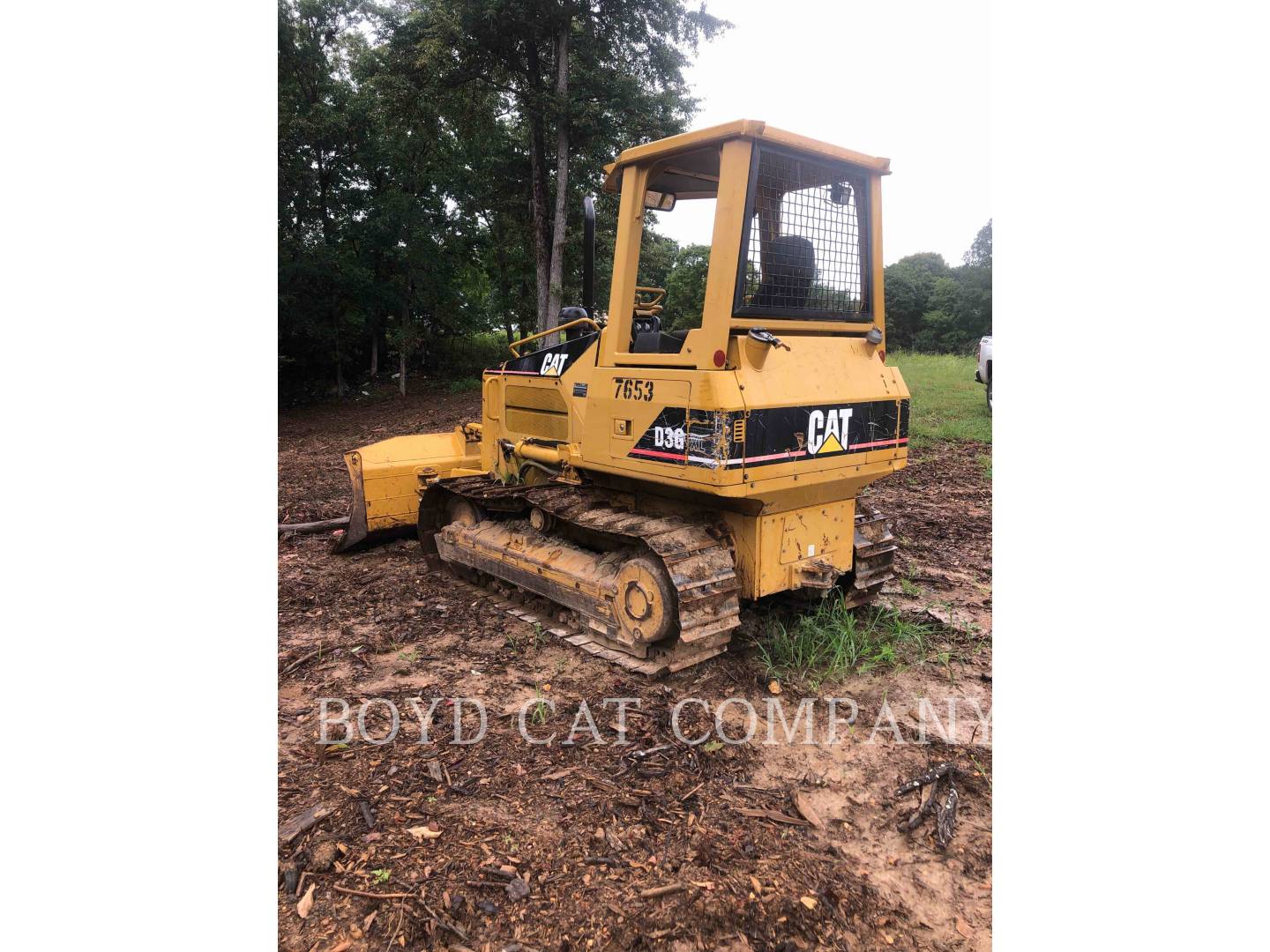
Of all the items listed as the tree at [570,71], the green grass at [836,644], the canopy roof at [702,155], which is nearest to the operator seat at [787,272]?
the canopy roof at [702,155]

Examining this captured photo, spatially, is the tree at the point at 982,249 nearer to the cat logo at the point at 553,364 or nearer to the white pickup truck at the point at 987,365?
the white pickup truck at the point at 987,365

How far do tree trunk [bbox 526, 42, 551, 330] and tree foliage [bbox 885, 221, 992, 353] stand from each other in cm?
1561

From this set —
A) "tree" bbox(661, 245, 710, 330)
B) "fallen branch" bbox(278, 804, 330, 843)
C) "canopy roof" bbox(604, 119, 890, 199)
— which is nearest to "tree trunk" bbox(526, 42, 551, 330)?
"tree" bbox(661, 245, 710, 330)

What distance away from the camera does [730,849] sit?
9.56ft

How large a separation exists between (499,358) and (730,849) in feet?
66.2

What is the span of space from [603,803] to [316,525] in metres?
5.25

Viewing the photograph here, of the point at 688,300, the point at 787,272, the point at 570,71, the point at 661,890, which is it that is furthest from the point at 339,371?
the point at 661,890

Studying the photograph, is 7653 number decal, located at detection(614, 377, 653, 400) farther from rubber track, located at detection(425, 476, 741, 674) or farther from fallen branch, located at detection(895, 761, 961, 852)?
fallen branch, located at detection(895, 761, 961, 852)

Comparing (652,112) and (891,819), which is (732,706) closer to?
(891,819)

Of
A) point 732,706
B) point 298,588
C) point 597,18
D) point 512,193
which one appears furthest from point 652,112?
point 732,706

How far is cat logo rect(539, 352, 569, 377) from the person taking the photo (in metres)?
5.17

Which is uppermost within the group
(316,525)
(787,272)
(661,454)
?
(787,272)

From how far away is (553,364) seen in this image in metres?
5.27

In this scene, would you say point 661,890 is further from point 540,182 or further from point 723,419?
point 540,182
